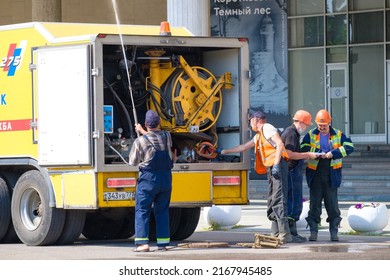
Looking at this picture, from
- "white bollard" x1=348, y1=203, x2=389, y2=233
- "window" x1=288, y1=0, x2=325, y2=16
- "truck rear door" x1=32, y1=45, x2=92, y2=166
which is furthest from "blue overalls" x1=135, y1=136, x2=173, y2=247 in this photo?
"window" x1=288, y1=0, x2=325, y2=16

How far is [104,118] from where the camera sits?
587 inches

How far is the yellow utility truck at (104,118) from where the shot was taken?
1483 centimetres

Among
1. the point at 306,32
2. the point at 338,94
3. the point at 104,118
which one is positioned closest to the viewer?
the point at 104,118

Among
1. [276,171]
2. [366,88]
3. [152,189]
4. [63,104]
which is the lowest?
[152,189]

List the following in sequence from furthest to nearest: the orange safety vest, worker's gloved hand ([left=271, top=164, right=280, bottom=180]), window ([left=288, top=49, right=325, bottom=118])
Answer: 1. window ([left=288, top=49, right=325, bottom=118])
2. the orange safety vest
3. worker's gloved hand ([left=271, top=164, right=280, bottom=180])

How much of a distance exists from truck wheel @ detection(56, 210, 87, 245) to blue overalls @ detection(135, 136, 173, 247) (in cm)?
139

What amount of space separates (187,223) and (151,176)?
2.52 m

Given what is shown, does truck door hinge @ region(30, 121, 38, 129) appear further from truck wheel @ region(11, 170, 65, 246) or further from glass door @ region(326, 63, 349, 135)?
glass door @ region(326, 63, 349, 135)

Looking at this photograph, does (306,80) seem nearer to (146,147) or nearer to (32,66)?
(32,66)

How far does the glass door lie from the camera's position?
32438mm

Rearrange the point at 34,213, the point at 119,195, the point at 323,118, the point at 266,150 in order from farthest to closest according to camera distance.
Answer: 1. the point at 34,213
2. the point at 323,118
3. the point at 266,150
4. the point at 119,195

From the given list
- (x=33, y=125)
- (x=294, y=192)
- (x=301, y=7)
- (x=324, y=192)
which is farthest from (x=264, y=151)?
(x=301, y=7)

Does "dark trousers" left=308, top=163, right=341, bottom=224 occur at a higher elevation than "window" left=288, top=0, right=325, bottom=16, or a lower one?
lower

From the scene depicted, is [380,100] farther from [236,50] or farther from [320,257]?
[320,257]
